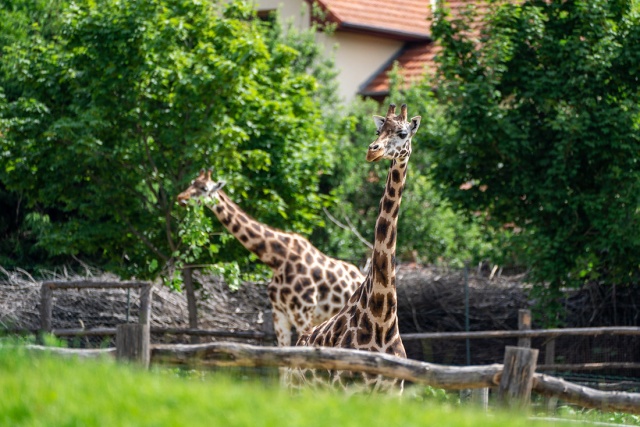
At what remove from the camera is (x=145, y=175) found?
1545cm

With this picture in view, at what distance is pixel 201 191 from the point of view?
1302 cm

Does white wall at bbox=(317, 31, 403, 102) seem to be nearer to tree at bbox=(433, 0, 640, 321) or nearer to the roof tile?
the roof tile

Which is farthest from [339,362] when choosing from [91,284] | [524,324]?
[91,284]

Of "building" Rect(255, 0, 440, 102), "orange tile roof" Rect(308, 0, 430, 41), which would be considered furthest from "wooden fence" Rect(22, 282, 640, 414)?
"orange tile roof" Rect(308, 0, 430, 41)

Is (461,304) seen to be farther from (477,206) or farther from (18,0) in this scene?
(18,0)

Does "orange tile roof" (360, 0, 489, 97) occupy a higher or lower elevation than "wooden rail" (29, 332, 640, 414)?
higher

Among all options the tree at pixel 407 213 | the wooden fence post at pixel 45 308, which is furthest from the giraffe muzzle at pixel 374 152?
the tree at pixel 407 213

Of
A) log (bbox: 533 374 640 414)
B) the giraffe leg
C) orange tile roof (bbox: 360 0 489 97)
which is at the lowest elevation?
the giraffe leg

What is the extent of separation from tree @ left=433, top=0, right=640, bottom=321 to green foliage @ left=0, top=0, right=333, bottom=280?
2.24m

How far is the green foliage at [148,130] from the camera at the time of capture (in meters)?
15.1

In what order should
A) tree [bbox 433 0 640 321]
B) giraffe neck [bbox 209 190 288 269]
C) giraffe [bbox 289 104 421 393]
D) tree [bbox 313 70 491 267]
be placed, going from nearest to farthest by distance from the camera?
giraffe [bbox 289 104 421 393] → giraffe neck [bbox 209 190 288 269] → tree [bbox 433 0 640 321] → tree [bbox 313 70 491 267]

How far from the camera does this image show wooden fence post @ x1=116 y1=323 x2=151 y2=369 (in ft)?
25.1

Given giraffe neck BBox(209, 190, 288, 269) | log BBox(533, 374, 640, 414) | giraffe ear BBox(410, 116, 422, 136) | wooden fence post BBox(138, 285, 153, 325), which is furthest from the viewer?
wooden fence post BBox(138, 285, 153, 325)

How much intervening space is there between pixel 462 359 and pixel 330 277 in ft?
16.8
